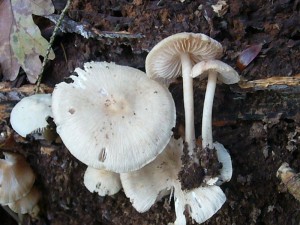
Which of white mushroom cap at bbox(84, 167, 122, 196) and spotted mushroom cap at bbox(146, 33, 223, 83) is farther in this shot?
white mushroom cap at bbox(84, 167, 122, 196)

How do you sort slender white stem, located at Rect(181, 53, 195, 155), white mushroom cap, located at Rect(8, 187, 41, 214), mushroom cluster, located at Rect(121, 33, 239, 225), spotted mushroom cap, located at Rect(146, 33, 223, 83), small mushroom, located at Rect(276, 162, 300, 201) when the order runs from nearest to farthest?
spotted mushroom cap, located at Rect(146, 33, 223, 83) → mushroom cluster, located at Rect(121, 33, 239, 225) → slender white stem, located at Rect(181, 53, 195, 155) → small mushroom, located at Rect(276, 162, 300, 201) → white mushroom cap, located at Rect(8, 187, 41, 214)

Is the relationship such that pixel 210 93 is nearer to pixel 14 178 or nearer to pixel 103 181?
pixel 103 181

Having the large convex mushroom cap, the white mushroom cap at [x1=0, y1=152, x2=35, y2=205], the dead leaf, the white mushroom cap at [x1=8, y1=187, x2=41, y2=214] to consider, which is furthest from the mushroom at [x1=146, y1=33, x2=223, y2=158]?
the white mushroom cap at [x1=8, y1=187, x2=41, y2=214]

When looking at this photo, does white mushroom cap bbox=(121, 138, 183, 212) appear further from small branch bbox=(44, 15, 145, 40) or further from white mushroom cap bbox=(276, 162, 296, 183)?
small branch bbox=(44, 15, 145, 40)

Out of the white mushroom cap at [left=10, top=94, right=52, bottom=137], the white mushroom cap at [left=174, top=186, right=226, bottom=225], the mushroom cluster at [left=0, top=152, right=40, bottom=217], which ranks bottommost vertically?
the mushroom cluster at [left=0, top=152, right=40, bottom=217]

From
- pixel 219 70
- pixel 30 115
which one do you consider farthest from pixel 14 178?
pixel 219 70

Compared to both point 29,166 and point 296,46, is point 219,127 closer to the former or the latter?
point 296,46

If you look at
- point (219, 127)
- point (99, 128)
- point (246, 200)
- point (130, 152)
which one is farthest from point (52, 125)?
point (246, 200)
